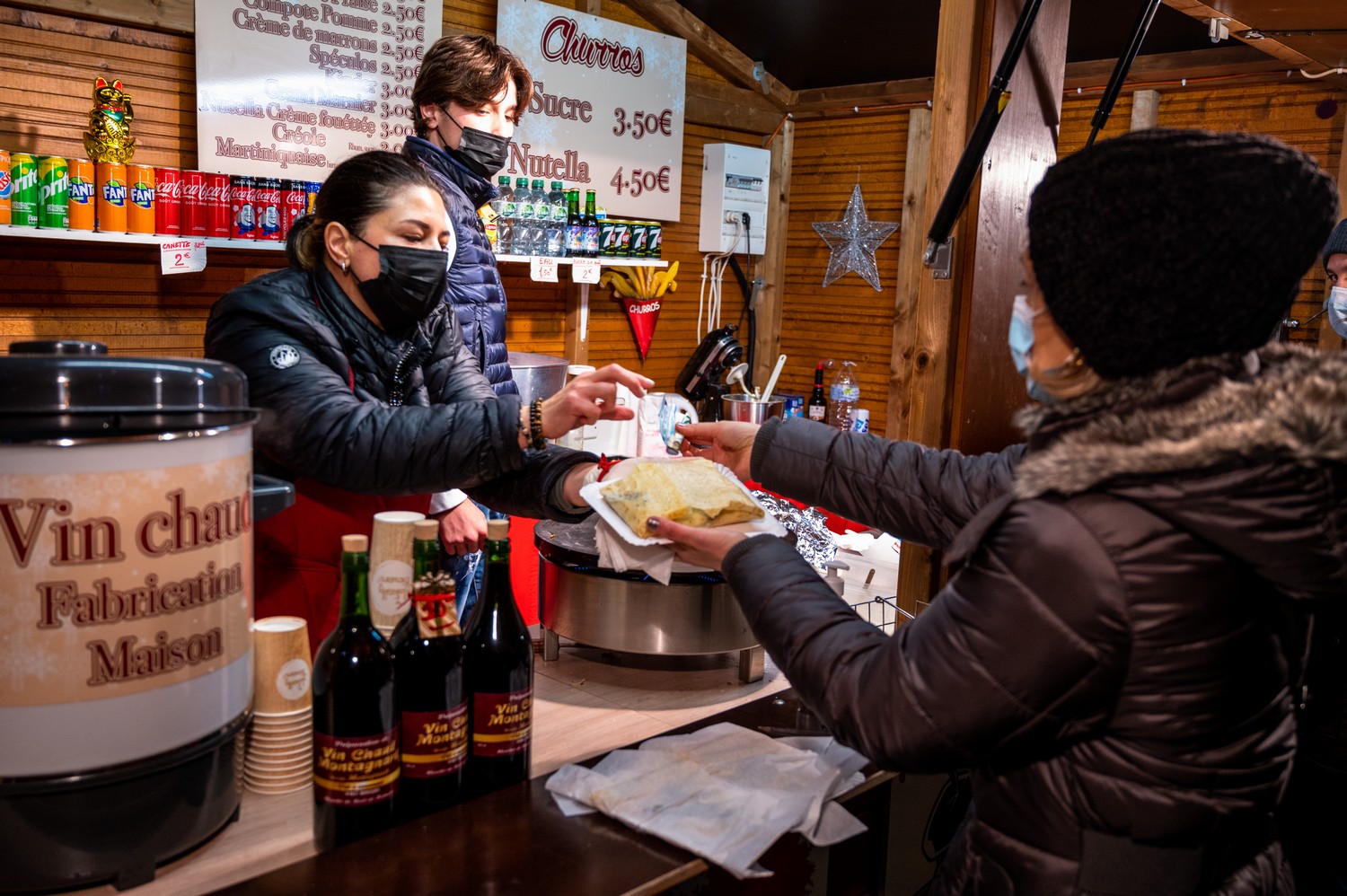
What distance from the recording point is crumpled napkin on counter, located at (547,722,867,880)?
1405 millimetres

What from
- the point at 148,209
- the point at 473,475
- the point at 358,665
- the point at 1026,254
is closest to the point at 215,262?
the point at 148,209

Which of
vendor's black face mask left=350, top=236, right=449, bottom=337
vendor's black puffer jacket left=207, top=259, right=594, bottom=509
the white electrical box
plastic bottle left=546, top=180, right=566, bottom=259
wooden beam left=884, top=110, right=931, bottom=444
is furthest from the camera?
the white electrical box

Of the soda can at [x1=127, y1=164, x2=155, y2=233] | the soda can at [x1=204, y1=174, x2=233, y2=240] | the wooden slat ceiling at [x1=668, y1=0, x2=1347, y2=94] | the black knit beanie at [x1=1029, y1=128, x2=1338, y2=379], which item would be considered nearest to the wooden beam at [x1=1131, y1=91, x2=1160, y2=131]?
the wooden slat ceiling at [x1=668, y1=0, x2=1347, y2=94]

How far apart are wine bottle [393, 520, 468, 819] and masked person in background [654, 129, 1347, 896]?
480mm

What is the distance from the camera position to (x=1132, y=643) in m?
1.08

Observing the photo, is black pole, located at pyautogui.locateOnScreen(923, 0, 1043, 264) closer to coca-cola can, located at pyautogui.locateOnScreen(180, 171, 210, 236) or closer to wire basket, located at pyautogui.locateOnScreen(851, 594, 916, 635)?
wire basket, located at pyautogui.locateOnScreen(851, 594, 916, 635)

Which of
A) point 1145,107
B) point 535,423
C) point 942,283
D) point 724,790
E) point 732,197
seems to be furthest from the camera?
point 732,197

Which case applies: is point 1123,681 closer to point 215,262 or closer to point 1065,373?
point 1065,373

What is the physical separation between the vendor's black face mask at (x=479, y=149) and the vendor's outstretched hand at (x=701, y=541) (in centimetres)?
189

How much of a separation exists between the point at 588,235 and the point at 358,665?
3920 millimetres

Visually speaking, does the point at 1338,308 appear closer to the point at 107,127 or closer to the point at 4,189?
the point at 107,127

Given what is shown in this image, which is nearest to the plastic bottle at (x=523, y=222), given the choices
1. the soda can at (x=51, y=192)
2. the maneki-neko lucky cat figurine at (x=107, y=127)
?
the maneki-neko lucky cat figurine at (x=107, y=127)

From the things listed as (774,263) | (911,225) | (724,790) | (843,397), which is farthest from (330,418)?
(774,263)

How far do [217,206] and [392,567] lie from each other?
273 centimetres
